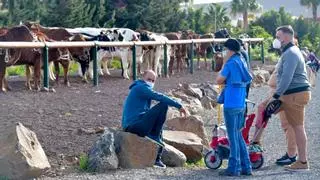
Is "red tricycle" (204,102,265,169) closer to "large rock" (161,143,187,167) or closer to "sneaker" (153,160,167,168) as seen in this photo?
"large rock" (161,143,187,167)

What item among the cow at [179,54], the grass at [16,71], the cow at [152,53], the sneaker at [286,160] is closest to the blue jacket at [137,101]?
the sneaker at [286,160]

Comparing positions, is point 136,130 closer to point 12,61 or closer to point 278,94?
point 278,94

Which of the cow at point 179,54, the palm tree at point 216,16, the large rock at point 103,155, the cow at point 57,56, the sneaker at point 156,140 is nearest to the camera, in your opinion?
the large rock at point 103,155

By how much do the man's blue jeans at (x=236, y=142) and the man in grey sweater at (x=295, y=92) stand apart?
0.69 meters

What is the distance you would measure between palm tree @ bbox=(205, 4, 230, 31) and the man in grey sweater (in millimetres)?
45865

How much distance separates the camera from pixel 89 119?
13.5 m

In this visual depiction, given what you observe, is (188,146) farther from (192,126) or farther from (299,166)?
(299,166)

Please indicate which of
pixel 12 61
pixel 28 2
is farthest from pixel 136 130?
pixel 28 2

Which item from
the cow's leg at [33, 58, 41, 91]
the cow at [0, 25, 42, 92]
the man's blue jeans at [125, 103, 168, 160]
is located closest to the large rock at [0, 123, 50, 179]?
the man's blue jeans at [125, 103, 168, 160]

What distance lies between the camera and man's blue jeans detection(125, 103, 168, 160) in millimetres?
10734

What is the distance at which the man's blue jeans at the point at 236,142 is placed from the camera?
10.2 meters

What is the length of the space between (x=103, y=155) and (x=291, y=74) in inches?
110

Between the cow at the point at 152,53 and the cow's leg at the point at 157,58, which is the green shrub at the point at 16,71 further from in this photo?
the cow's leg at the point at 157,58

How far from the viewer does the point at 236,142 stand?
10.3 meters
